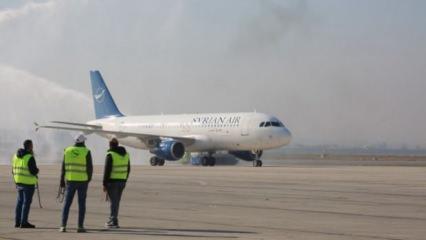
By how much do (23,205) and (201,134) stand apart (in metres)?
43.1

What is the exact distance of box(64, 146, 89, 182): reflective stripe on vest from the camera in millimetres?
15016

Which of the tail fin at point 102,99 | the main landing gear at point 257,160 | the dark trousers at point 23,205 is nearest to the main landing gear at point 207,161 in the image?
the main landing gear at point 257,160

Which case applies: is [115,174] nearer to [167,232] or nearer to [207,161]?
[167,232]

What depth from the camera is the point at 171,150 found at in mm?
56875

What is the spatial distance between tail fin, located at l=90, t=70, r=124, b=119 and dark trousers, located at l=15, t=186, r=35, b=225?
179 ft

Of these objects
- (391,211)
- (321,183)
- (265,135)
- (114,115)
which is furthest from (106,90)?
(391,211)

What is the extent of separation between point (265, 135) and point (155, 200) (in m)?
32.2

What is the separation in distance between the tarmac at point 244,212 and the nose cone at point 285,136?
81.7 ft

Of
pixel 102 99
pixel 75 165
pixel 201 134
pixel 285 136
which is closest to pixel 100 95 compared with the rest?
pixel 102 99

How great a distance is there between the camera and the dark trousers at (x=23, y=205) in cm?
1515

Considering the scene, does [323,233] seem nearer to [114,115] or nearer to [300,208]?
[300,208]

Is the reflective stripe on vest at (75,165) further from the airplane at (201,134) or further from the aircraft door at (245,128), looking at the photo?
the aircraft door at (245,128)

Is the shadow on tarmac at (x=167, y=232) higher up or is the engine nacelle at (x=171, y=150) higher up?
the engine nacelle at (x=171, y=150)

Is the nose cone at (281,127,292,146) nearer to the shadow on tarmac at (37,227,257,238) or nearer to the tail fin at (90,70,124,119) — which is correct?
the tail fin at (90,70,124,119)
